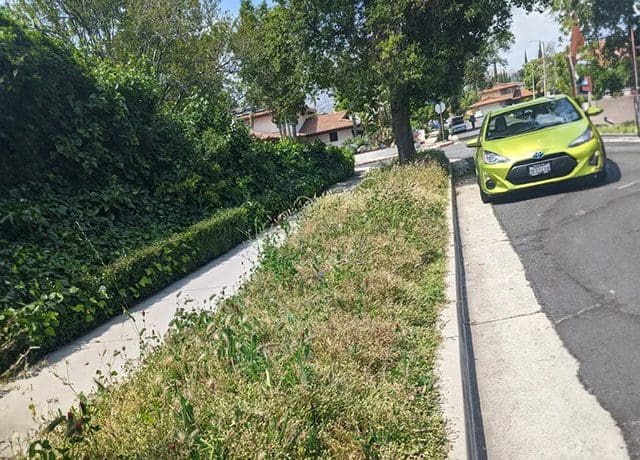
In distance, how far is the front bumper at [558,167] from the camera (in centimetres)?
849

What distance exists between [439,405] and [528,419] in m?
0.55

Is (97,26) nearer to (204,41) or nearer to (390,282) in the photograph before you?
(204,41)

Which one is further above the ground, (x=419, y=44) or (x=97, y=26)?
(x=97, y=26)

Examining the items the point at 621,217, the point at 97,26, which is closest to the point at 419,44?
the point at 621,217

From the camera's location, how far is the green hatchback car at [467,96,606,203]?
853cm

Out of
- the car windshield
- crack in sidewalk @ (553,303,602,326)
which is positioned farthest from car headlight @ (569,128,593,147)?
crack in sidewalk @ (553,303,602,326)

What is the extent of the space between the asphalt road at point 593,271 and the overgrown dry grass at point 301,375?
104 centimetres

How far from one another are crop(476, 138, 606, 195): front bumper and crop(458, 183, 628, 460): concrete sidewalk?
3.27 m

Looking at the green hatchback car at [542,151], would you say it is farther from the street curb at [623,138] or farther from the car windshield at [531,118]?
the street curb at [623,138]

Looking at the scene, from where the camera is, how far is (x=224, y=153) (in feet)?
41.5

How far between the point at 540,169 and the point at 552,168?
0.59ft

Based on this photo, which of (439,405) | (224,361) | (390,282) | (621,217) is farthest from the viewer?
(621,217)

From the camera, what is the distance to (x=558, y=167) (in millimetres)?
8578

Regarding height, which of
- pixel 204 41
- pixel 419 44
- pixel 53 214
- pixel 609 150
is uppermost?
pixel 204 41
